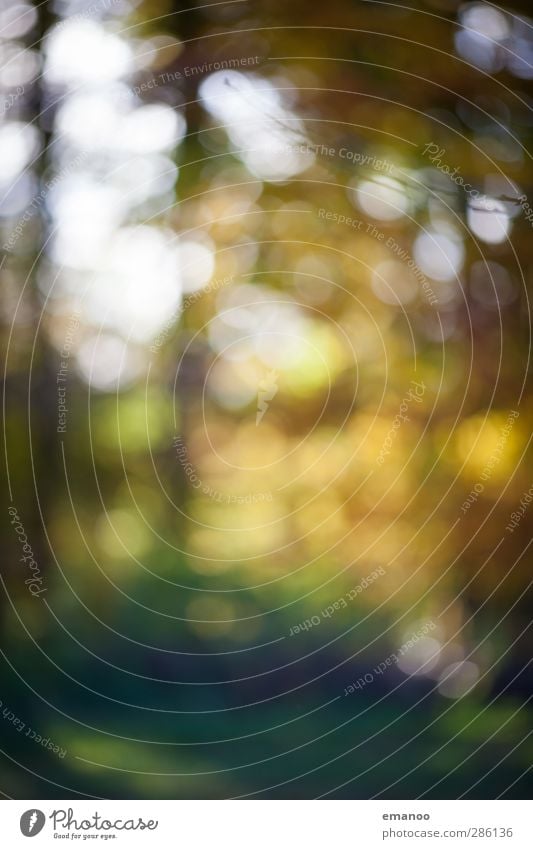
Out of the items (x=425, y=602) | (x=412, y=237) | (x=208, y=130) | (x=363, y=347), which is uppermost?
(x=208, y=130)

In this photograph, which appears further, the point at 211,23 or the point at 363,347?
the point at 363,347

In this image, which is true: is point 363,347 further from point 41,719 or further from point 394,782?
point 41,719

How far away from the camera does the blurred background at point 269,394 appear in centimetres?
165

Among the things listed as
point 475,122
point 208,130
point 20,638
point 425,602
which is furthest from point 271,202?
point 20,638

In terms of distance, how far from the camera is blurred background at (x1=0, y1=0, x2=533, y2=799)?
5.41 feet

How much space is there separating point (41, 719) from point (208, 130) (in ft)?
4.33

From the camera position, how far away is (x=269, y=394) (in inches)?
71.1

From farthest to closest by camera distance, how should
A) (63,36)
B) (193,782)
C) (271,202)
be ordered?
(271,202) → (63,36) → (193,782)

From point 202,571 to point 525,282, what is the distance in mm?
979

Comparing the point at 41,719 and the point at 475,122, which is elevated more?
the point at 475,122

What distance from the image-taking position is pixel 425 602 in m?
1.72

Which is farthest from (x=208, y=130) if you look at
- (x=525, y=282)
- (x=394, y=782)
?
(x=394, y=782)

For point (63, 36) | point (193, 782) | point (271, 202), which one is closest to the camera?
point (193, 782)

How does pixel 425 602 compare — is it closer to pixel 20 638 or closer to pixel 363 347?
pixel 363 347
